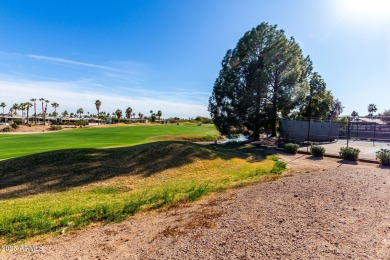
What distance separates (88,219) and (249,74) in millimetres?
23688

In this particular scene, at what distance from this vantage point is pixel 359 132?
32.2 m

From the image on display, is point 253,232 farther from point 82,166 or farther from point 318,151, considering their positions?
point 318,151

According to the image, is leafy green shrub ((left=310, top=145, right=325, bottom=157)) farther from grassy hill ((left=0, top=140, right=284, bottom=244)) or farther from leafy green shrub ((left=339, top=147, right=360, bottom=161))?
grassy hill ((left=0, top=140, right=284, bottom=244))

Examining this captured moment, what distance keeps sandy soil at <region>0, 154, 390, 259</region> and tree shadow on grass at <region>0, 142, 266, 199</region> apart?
543cm

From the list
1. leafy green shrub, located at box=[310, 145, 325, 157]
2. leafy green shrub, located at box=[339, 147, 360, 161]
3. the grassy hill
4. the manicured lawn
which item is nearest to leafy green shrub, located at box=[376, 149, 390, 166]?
leafy green shrub, located at box=[339, 147, 360, 161]

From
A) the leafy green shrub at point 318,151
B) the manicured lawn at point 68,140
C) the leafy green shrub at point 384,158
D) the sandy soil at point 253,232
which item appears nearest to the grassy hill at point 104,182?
the sandy soil at point 253,232

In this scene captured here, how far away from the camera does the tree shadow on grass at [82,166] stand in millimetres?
10130

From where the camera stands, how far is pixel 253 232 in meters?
4.52

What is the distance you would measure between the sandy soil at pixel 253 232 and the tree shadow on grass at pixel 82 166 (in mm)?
5433

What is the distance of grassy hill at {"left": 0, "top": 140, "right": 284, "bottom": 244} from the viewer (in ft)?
21.1

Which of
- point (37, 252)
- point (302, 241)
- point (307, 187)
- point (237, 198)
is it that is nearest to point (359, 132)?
point (307, 187)

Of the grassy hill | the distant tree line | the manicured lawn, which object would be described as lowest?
the manicured lawn

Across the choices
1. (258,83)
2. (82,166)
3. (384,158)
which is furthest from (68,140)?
(384,158)

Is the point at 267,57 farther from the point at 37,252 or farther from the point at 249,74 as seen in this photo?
the point at 37,252
